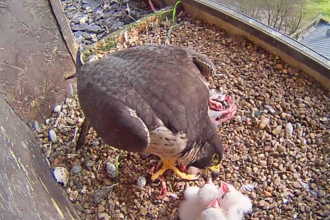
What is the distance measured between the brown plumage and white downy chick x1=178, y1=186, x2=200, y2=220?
153 millimetres

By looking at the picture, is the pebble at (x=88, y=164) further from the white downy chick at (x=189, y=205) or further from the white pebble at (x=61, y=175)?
the white downy chick at (x=189, y=205)

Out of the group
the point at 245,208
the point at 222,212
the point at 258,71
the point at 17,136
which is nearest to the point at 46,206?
the point at 17,136

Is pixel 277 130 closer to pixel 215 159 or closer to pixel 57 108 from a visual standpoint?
pixel 215 159

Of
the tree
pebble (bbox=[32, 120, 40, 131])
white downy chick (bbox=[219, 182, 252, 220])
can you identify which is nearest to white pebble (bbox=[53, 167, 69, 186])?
pebble (bbox=[32, 120, 40, 131])

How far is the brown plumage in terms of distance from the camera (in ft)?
6.14

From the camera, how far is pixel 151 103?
6.28ft

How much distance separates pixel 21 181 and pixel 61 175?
999 mm

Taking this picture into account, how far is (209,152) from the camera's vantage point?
2061 millimetres

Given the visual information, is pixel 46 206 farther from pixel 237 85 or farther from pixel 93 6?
pixel 93 6

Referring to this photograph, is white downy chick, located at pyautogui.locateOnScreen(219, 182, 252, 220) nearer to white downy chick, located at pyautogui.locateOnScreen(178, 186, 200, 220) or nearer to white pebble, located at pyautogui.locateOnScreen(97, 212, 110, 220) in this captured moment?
white downy chick, located at pyautogui.locateOnScreen(178, 186, 200, 220)

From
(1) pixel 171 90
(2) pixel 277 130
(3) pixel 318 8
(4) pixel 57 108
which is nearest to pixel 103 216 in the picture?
(1) pixel 171 90

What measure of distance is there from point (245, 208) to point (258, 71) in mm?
1232

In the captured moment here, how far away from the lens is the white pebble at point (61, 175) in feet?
7.62

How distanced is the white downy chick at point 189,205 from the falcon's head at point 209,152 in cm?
17
